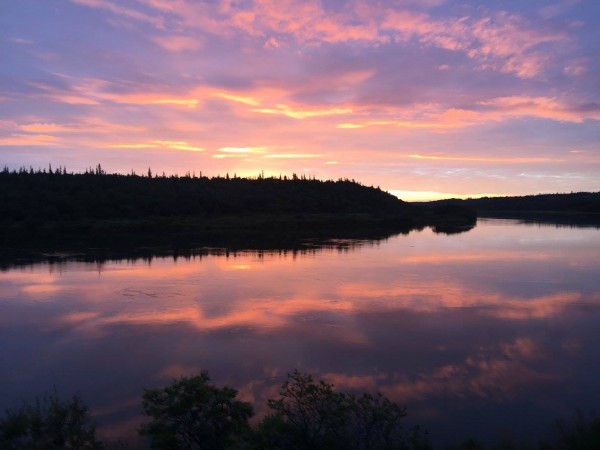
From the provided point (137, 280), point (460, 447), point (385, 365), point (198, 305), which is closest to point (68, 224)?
point (137, 280)

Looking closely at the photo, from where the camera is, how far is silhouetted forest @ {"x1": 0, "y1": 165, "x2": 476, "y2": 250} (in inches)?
1647

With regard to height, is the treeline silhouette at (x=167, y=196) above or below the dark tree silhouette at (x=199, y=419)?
above

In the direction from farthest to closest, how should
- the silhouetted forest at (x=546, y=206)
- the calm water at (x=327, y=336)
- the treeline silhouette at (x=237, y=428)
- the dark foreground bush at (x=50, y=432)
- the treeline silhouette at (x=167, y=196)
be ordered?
the silhouetted forest at (x=546, y=206)
the treeline silhouette at (x=167, y=196)
the calm water at (x=327, y=336)
the dark foreground bush at (x=50, y=432)
the treeline silhouette at (x=237, y=428)

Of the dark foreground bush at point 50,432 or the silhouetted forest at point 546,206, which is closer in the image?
the dark foreground bush at point 50,432

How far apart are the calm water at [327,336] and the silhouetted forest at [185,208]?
Answer: 21246mm

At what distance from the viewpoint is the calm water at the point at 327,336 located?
7.51 m

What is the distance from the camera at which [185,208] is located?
54969mm

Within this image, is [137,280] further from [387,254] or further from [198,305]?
[387,254]

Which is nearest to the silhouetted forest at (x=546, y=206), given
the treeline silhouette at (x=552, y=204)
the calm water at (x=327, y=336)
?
the treeline silhouette at (x=552, y=204)

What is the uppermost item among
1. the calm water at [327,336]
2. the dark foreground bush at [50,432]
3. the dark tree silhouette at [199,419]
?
the dark tree silhouette at [199,419]

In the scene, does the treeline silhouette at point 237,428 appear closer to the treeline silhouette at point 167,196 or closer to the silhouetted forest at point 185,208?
the silhouetted forest at point 185,208

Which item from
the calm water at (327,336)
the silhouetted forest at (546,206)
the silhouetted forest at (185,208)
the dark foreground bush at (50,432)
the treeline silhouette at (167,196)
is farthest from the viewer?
the silhouetted forest at (546,206)

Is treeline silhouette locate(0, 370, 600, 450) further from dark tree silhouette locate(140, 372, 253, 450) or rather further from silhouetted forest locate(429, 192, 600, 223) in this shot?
silhouetted forest locate(429, 192, 600, 223)

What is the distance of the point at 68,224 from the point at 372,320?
36.3 metres
